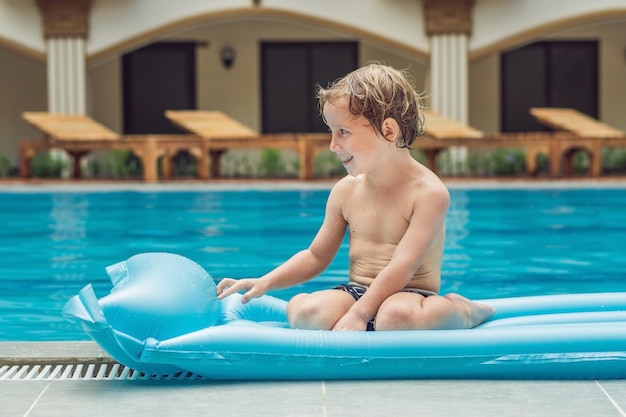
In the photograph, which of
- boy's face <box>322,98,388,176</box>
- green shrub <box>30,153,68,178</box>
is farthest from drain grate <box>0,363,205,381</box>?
green shrub <box>30,153,68,178</box>

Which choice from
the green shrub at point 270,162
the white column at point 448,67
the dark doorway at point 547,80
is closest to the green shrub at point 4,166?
the green shrub at point 270,162

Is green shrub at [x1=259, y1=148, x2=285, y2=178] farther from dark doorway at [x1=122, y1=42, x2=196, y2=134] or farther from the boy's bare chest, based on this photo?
the boy's bare chest

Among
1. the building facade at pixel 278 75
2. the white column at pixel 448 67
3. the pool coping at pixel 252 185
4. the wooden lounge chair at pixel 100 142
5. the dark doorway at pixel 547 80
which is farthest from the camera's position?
the dark doorway at pixel 547 80

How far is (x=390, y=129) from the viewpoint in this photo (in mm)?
3801

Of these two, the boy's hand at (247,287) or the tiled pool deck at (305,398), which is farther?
the boy's hand at (247,287)

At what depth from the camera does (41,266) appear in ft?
25.5

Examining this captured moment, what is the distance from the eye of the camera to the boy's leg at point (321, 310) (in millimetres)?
3764

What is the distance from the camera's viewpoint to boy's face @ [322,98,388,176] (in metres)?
3.79

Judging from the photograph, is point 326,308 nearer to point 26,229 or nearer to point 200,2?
point 26,229

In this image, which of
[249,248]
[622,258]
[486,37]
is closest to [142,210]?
[249,248]

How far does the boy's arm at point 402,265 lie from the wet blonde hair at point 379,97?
266 millimetres

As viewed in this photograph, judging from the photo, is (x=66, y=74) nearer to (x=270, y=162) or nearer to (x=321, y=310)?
(x=270, y=162)

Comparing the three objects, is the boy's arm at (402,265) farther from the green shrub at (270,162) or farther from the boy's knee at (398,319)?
the green shrub at (270,162)

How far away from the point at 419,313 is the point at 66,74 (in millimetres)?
16121
